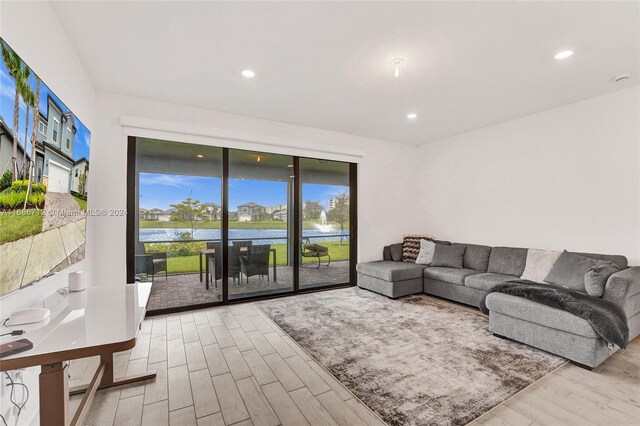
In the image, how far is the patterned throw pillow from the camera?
5.25 meters

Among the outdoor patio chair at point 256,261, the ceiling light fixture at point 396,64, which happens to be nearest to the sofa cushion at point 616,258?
the ceiling light fixture at point 396,64

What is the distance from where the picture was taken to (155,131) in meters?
3.66

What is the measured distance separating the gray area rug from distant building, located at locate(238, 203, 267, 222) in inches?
50.9

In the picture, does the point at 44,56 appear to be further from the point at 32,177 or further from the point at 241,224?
the point at 241,224

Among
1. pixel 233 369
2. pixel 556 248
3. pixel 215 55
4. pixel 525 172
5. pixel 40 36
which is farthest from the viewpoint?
pixel 525 172

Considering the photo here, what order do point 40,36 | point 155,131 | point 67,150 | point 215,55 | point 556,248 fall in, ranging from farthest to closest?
point 556,248 < point 155,131 < point 215,55 < point 67,150 < point 40,36

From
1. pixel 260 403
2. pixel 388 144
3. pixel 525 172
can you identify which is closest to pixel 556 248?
pixel 525 172

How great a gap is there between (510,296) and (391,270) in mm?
1680

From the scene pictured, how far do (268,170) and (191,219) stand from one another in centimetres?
138

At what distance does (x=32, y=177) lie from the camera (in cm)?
166

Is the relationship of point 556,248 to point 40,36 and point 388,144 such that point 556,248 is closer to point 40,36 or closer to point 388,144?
point 388,144

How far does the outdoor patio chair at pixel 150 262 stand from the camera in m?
3.69

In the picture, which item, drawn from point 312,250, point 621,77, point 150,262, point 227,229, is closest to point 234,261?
point 227,229

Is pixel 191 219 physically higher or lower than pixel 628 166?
lower
